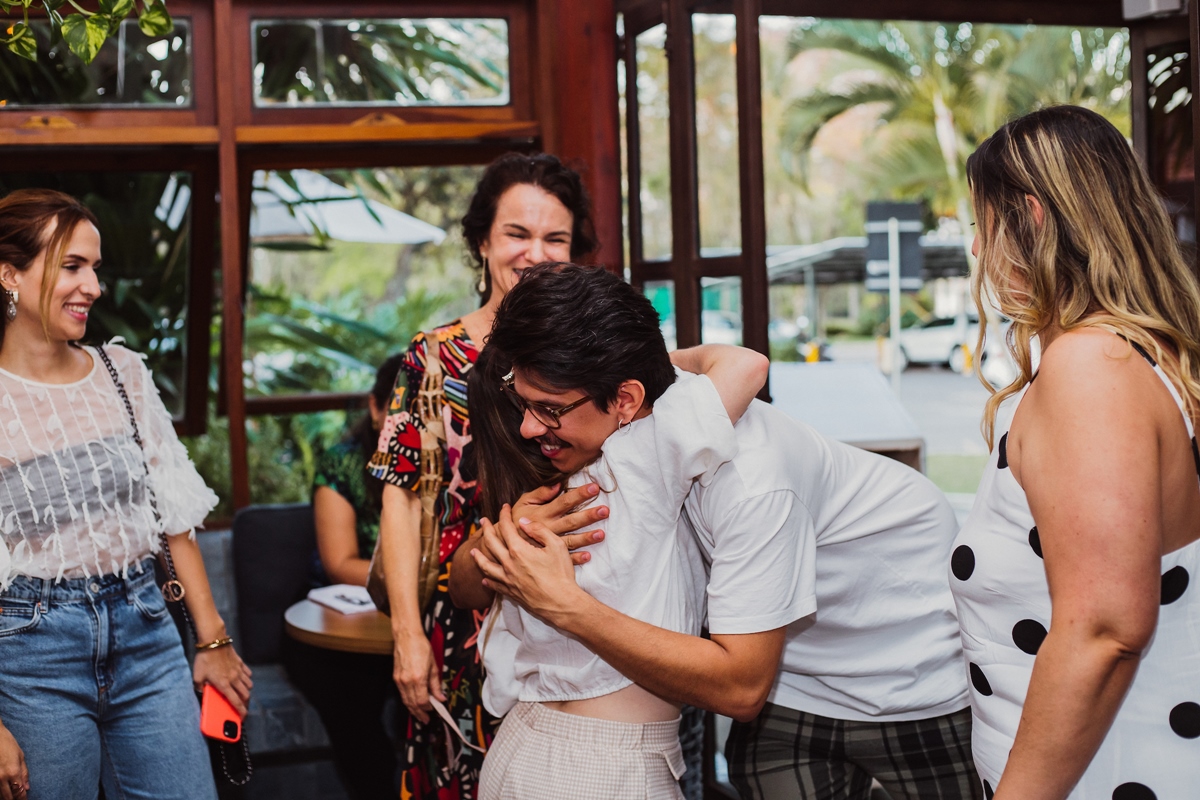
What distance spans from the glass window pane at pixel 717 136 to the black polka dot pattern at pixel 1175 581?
1.92 m

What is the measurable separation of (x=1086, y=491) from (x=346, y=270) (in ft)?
15.7

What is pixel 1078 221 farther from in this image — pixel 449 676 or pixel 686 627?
pixel 449 676

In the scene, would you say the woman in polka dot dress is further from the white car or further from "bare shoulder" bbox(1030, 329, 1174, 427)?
the white car

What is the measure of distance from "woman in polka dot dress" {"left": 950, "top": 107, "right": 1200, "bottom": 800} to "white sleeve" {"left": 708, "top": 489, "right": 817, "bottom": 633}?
23 centimetres

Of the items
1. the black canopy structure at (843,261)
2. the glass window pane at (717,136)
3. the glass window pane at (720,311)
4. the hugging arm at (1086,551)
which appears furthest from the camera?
the black canopy structure at (843,261)

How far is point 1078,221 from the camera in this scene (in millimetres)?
1307

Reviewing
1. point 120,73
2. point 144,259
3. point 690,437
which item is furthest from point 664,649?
point 144,259

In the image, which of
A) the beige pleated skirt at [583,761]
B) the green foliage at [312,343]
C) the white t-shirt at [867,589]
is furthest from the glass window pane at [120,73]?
the beige pleated skirt at [583,761]

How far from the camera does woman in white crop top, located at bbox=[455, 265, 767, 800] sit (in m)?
1.52

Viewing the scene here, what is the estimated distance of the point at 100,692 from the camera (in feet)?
6.88

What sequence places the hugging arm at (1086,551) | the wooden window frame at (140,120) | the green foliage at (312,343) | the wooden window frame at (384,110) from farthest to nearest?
the green foliage at (312,343) → the wooden window frame at (384,110) → the wooden window frame at (140,120) → the hugging arm at (1086,551)

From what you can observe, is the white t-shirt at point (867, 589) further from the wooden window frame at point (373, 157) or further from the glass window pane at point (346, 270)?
the glass window pane at point (346, 270)

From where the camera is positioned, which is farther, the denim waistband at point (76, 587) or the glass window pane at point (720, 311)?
the glass window pane at point (720, 311)

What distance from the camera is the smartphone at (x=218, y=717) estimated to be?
7.46ft
